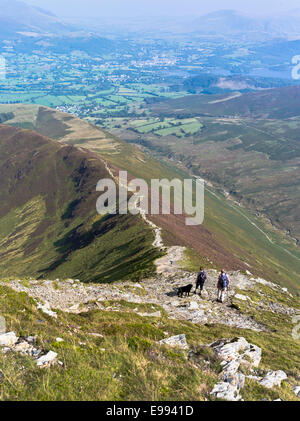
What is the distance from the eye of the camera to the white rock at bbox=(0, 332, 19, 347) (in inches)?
648

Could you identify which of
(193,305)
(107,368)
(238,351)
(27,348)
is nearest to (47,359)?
(27,348)

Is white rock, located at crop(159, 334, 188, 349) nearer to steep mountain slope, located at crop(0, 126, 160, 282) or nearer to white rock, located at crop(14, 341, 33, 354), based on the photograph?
white rock, located at crop(14, 341, 33, 354)

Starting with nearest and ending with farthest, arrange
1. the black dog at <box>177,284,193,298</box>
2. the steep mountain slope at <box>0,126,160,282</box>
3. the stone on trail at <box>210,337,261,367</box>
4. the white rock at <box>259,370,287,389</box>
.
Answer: the white rock at <box>259,370,287,389</box> → the stone on trail at <box>210,337,261,367</box> → the black dog at <box>177,284,193,298</box> → the steep mountain slope at <box>0,126,160,282</box>

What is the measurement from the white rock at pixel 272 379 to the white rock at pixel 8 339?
1335cm

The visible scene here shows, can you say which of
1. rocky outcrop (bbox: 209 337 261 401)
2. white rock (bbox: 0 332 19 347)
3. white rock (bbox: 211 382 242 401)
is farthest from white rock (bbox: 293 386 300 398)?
white rock (bbox: 0 332 19 347)

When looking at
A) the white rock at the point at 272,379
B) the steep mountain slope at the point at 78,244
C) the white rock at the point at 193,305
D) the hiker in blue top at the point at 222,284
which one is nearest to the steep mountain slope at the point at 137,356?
the white rock at the point at 272,379

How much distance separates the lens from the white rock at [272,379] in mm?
15856

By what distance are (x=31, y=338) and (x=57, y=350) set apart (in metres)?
2.47

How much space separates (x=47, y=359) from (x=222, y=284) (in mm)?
29116

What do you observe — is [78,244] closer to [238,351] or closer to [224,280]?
[224,280]

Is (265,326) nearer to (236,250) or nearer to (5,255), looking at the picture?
(236,250)

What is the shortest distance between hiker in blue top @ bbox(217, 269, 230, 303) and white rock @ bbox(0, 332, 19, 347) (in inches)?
1100

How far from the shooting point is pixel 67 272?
380 feet

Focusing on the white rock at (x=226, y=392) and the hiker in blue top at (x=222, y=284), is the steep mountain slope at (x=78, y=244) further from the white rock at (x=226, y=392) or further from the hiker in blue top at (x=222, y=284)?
the white rock at (x=226, y=392)
